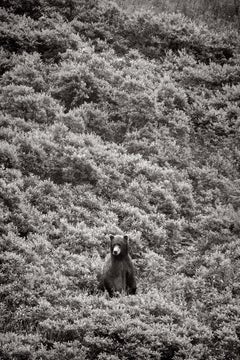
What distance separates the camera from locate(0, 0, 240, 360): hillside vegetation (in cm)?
834

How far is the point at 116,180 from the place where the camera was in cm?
1430

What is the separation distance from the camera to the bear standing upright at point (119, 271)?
9.55 metres

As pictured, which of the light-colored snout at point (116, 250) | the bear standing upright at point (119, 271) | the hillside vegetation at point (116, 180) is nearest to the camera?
the hillside vegetation at point (116, 180)

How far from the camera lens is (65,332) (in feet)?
26.2

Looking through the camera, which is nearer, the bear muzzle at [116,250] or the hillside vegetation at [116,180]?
the hillside vegetation at [116,180]

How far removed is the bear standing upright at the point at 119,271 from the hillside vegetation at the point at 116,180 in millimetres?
337

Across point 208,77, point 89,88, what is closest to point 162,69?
point 208,77

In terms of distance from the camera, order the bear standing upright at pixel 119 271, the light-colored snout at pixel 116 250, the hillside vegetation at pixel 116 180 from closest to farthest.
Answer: the hillside vegetation at pixel 116 180
the light-colored snout at pixel 116 250
the bear standing upright at pixel 119 271

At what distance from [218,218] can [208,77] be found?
9105 mm

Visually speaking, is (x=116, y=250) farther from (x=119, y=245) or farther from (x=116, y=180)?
(x=116, y=180)

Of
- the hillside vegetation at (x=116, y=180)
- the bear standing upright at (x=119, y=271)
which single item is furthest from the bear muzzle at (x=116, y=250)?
the hillside vegetation at (x=116, y=180)

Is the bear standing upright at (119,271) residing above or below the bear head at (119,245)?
below

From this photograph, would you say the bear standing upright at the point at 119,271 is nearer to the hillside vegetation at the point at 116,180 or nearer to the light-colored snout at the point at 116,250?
the light-colored snout at the point at 116,250

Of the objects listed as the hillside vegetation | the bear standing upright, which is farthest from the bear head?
the hillside vegetation
